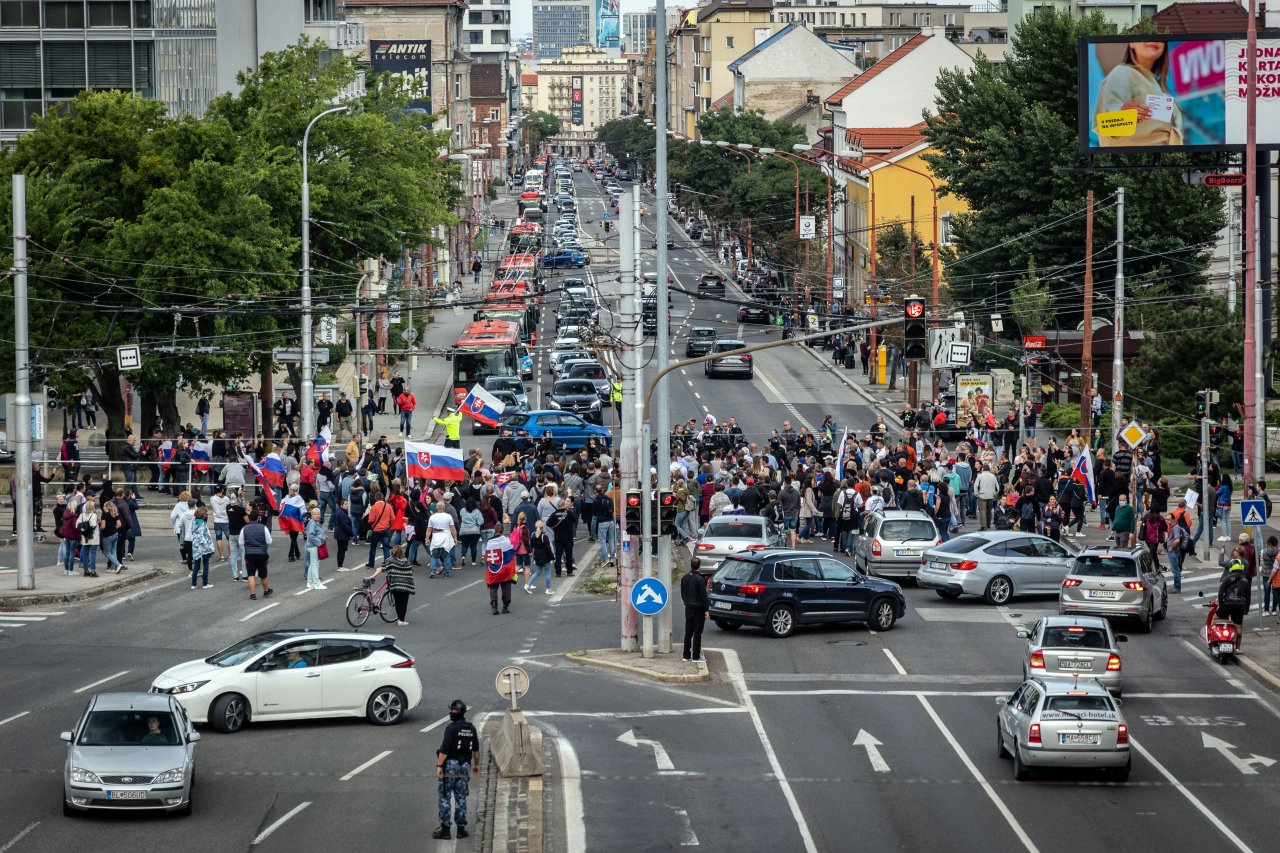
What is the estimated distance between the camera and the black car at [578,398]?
65.5 metres

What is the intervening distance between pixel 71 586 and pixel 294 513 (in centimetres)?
430

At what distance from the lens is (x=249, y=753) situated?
915 inches

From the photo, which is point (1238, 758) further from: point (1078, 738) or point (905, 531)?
point (905, 531)

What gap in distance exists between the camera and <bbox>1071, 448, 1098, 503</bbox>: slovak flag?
134ft

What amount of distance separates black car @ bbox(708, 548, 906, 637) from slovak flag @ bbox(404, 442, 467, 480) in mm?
10220

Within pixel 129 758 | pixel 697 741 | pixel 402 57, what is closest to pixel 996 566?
pixel 697 741

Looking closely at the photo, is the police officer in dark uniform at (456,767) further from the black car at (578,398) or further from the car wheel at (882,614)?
the black car at (578,398)

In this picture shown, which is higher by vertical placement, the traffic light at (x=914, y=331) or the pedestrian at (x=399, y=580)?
the traffic light at (x=914, y=331)

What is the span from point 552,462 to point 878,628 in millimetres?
13464

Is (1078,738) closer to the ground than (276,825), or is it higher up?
higher up

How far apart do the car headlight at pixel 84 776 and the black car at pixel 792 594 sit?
13.7 meters

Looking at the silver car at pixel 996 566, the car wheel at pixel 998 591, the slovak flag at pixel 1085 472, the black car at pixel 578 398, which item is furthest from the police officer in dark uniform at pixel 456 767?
the black car at pixel 578 398

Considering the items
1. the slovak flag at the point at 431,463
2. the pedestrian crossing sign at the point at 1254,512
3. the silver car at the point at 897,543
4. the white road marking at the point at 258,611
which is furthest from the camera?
the slovak flag at the point at 431,463

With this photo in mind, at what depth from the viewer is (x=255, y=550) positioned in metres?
33.5
